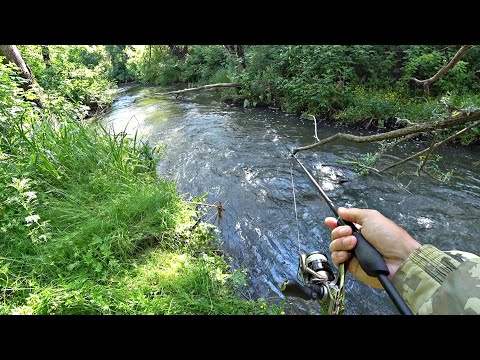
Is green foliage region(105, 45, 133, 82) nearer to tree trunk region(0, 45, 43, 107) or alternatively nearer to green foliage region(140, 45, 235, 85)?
green foliage region(140, 45, 235, 85)

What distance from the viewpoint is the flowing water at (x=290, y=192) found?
425 cm

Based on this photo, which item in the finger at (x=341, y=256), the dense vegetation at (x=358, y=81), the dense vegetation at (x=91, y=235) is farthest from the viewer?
the dense vegetation at (x=358, y=81)

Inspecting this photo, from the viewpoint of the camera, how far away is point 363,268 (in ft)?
3.99

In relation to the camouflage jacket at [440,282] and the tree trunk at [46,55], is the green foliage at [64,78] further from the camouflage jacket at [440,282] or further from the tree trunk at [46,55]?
the camouflage jacket at [440,282]

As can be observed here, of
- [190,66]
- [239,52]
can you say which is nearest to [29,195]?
[239,52]

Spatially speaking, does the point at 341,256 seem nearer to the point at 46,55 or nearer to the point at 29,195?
the point at 29,195

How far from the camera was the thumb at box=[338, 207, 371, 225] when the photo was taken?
A: 179 centimetres

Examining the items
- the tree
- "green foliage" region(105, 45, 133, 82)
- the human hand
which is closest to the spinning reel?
the human hand

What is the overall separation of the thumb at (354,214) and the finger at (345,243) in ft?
0.85

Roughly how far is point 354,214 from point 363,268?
0.66 metres

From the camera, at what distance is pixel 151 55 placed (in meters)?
27.1

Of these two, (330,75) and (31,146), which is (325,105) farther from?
(31,146)

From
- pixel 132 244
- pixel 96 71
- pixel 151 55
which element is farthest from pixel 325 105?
pixel 151 55

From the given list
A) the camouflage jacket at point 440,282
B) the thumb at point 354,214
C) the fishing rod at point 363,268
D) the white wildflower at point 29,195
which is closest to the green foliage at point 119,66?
the white wildflower at point 29,195
